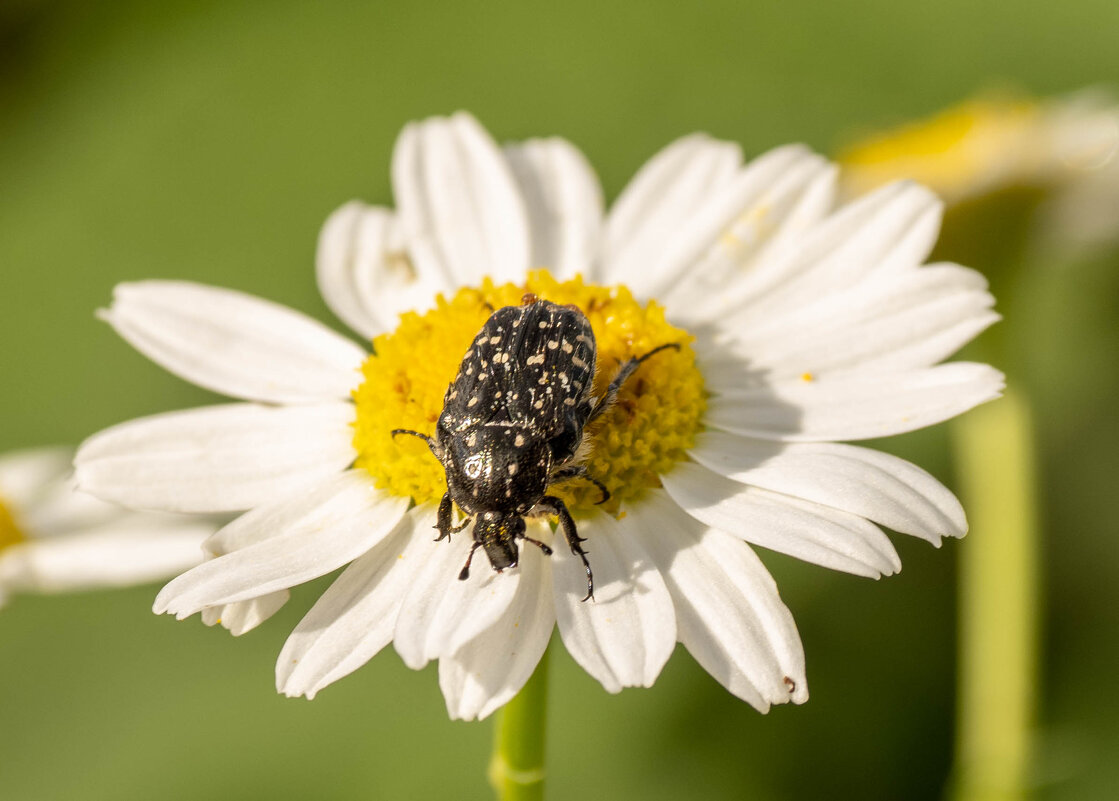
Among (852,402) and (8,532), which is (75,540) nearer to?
(8,532)

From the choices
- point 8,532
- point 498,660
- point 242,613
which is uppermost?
point 8,532

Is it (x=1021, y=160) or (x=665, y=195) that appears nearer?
(x=665, y=195)

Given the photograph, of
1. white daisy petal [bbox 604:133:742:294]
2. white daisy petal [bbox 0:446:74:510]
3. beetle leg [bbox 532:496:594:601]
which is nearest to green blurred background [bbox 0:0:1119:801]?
white daisy petal [bbox 0:446:74:510]

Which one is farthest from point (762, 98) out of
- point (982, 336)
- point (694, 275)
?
point (694, 275)

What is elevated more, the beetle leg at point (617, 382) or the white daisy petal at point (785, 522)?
the beetle leg at point (617, 382)

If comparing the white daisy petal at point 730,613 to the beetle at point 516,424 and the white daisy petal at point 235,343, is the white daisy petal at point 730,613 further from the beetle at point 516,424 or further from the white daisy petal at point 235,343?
the white daisy petal at point 235,343

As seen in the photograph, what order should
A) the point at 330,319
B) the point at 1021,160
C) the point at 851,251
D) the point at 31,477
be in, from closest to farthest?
1. the point at 851,251
2. the point at 31,477
3. the point at 1021,160
4. the point at 330,319

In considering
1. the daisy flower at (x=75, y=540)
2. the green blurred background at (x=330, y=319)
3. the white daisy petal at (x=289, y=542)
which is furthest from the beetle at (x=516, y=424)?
the green blurred background at (x=330, y=319)

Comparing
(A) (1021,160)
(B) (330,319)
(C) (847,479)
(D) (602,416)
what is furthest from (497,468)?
(B) (330,319)
